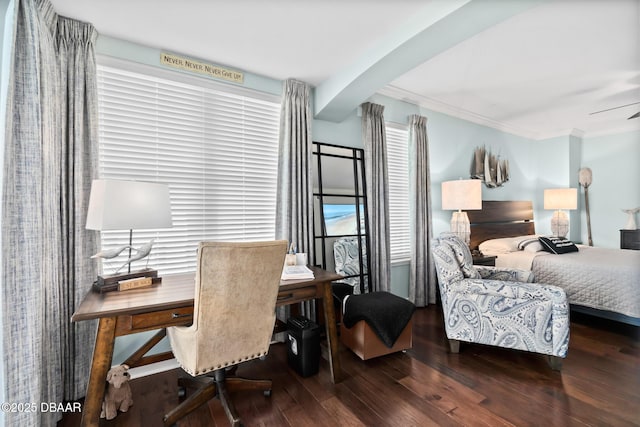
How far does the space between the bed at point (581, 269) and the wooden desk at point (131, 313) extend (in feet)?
9.31

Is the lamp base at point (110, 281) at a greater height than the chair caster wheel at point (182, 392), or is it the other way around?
the lamp base at point (110, 281)

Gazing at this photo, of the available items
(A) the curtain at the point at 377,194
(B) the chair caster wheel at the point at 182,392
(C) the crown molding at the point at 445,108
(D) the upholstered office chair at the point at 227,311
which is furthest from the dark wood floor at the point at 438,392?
(C) the crown molding at the point at 445,108

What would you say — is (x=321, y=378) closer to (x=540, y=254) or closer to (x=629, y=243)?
(x=540, y=254)

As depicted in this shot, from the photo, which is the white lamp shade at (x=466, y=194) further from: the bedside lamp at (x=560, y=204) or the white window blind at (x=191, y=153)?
the bedside lamp at (x=560, y=204)

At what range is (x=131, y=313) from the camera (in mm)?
1406

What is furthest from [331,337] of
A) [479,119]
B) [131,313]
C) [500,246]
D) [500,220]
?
[479,119]

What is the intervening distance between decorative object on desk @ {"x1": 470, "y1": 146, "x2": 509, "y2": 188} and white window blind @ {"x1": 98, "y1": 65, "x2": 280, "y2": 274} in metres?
3.10

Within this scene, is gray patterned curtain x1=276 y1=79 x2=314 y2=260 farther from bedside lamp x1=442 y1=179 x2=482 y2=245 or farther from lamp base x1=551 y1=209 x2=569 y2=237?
lamp base x1=551 y1=209 x2=569 y2=237

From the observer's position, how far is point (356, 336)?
2311 millimetres

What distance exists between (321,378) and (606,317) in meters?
3.11

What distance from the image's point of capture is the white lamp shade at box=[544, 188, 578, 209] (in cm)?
462

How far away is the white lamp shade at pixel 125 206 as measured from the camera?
1.55 meters

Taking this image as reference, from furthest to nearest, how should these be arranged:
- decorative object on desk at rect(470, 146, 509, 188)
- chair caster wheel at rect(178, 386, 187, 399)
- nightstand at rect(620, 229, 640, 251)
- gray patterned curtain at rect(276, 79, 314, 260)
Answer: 1. nightstand at rect(620, 229, 640, 251)
2. decorative object on desk at rect(470, 146, 509, 188)
3. gray patterned curtain at rect(276, 79, 314, 260)
4. chair caster wheel at rect(178, 386, 187, 399)

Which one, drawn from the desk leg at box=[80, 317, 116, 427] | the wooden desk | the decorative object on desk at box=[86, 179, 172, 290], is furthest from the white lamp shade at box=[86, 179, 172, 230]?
the desk leg at box=[80, 317, 116, 427]
